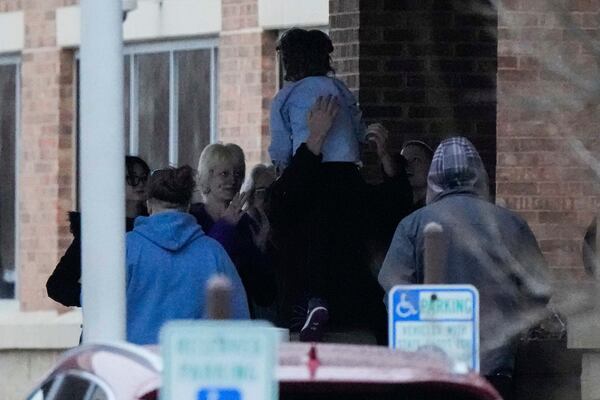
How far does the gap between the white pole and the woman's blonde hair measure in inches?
55.1

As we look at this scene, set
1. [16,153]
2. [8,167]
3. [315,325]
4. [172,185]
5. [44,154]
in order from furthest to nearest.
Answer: [8,167]
[16,153]
[44,154]
[315,325]
[172,185]

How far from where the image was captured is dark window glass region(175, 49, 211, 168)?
16219mm

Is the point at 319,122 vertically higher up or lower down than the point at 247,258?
higher up

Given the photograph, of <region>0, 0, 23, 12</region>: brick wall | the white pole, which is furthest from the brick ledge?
the white pole

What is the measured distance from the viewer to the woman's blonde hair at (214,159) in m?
9.59

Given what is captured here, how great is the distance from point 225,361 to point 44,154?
517 inches

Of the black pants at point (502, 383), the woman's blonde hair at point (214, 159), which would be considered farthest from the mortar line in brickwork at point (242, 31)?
the black pants at point (502, 383)

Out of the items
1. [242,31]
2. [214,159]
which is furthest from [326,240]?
[242,31]

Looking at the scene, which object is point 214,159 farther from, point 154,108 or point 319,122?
point 154,108

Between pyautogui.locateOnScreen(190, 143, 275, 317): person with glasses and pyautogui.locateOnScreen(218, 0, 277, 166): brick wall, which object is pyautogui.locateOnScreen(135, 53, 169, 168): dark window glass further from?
pyautogui.locateOnScreen(190, 143, 275, 317): person with glasses

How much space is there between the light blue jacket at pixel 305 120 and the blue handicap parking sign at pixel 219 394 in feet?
16.8

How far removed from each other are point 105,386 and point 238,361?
1.09 metres

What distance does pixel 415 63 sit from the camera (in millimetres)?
12445

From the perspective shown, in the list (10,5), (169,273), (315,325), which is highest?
(10,5)
